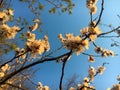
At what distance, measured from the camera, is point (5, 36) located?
4.95 meters

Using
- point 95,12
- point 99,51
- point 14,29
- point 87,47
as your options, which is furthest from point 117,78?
point 87,47

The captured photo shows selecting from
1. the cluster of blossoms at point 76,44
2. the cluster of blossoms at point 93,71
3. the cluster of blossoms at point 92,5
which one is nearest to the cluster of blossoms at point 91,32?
the cluster of blossoms at point 76,44

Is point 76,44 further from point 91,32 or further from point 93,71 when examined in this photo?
point 93,71

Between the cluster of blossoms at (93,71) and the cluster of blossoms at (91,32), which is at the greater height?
the cluster of blossoms at (93,71)

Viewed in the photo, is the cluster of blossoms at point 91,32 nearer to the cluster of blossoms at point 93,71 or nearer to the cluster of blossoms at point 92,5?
the cluster of blossoms at point 92,5

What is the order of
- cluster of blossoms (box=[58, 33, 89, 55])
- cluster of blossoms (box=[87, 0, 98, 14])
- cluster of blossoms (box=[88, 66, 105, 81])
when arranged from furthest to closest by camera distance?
cluster of blossoms (box=[88, 66, 105, 81]) < cluster of blossoms (box=[87, 0, 98, 14]) < cluster of blossoms (box=[58, 33, 89, 55])

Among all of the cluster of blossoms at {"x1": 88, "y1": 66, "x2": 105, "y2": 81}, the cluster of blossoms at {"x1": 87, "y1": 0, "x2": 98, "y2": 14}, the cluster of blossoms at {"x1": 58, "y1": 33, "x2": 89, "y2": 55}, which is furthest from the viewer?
the cluster of blossoms at {"x1": 88, "y1": 66, "x2": 105, "y2": 81}

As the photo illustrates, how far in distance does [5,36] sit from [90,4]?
1.34 metres

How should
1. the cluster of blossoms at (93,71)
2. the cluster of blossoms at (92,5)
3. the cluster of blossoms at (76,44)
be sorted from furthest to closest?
the cluster of blossoms at (93,71) < the cluster of blossoms at (92,5) < the cluster of blossoms at (76,44)

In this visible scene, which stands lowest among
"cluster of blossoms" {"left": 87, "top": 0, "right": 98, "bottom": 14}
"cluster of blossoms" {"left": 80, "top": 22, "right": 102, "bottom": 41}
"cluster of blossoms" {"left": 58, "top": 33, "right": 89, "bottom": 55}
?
"cluster of blossoms" {"left": 58, "top": 33, "right": 89, "bottom": 55}

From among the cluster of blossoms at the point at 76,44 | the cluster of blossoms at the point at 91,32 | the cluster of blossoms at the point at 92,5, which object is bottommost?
the cluster of blossoms at the point at 76,44

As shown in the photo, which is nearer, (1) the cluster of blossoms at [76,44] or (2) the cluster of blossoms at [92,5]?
(1) the cluster of blossoms at [76,44]

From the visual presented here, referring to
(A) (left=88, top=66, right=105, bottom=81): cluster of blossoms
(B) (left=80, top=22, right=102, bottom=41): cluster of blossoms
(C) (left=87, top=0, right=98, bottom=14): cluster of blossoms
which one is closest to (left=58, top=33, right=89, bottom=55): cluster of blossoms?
(B) (left=80, top=22, right=102, bottom=41): cluster of blossoms

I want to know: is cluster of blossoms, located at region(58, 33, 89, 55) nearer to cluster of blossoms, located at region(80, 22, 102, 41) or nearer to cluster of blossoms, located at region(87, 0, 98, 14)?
cluster of blossoms, located at region(80, 22, 102, 41)
